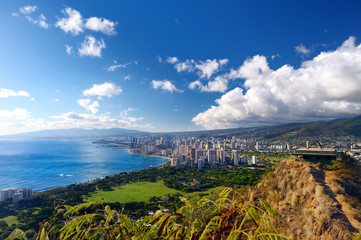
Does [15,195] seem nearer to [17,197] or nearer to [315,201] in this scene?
[17,197]

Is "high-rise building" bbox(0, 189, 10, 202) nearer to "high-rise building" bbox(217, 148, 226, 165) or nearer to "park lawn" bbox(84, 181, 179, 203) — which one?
"park lawn" bbox(84, 181, 179, 203)

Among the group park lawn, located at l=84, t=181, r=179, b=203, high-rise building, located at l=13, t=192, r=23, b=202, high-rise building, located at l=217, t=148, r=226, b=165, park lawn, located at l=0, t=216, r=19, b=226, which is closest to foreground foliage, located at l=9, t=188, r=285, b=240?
park lawn, located at l=84, t=181, r=179, b=203

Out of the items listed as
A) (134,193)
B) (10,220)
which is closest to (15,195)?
(10,220)

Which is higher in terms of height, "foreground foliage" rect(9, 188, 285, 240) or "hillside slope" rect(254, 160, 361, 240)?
"foreground foliage" rect(9, 188, 285, 240)

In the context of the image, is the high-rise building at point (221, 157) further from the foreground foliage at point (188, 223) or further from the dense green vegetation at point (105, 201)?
the foreground foliage at point (188, 223)

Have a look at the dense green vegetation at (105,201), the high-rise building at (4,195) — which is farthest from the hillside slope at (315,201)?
the high-rise building at (4,195)

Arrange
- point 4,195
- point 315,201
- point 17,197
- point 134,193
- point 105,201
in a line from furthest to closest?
point 134,193 → point 4,195 → point 17,197 → point 105,201 → point 315,201

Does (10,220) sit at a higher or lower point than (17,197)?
lower
